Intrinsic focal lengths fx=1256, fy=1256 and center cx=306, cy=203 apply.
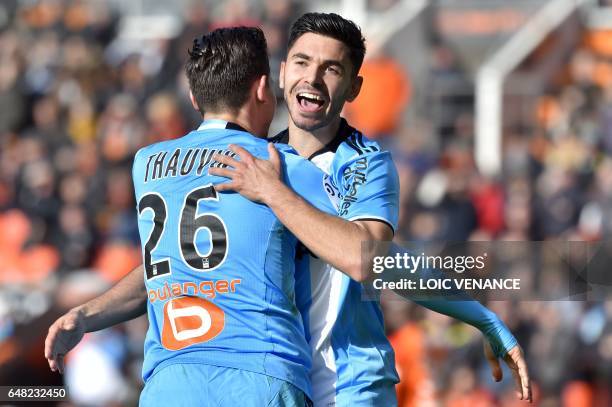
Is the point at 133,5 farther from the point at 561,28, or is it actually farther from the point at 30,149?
the point at 561,28

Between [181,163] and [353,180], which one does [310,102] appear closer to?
[353,180]

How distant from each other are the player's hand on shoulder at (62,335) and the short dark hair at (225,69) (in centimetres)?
92

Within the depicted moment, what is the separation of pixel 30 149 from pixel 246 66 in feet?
30.6

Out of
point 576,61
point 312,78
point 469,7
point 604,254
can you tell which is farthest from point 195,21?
point 312,78

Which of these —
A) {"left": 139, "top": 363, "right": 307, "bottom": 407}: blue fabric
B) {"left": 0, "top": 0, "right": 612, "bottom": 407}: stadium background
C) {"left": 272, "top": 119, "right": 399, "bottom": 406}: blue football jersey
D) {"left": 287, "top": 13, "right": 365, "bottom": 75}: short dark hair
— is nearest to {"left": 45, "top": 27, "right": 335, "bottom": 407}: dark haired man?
{"left": 139, "top": 363, "right": 307, "bottom": 407}: blue fabric

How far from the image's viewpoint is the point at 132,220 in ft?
39.0

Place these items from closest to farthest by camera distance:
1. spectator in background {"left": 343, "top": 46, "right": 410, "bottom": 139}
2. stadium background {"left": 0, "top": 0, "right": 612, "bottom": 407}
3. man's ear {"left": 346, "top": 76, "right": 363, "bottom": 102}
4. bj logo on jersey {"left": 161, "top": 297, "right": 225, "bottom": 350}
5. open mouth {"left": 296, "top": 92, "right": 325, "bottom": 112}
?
bj logo on jersey {"left": 161, "top": 297, "right": 225, "bottom": 350} < open mouth {"left": 296, "top": 92, "right": 325, "bottom": 112} < man's ear {"left": 346, "top": 76, "right": 363, "bottom": 102} < stadium background {"left": 0, "top": 0, "right": 612, "bottom": 407} < spectator in background {"left": 343, "top": 46, "right": 410, "bottom": 139}

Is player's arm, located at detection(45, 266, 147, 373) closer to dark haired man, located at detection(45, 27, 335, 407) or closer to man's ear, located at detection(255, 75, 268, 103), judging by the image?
dark haired man, located at detection(45, 27, 335, 407)

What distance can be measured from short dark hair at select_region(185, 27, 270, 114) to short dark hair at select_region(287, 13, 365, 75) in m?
0.52

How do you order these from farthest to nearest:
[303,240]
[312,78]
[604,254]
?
[604,254] < [312,78] < [303,240]

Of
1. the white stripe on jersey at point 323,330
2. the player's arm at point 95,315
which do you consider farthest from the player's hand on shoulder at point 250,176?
the player's arm at point 95,315

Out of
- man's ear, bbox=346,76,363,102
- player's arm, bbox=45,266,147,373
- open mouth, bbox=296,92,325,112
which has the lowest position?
player's arm, bbox=45,266,147,373

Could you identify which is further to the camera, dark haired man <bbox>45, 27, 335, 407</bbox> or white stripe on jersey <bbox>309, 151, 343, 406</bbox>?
white stripe on jersey <bbox>309, 151, 343, 406</bbox>

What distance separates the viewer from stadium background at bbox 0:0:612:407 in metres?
9.80
